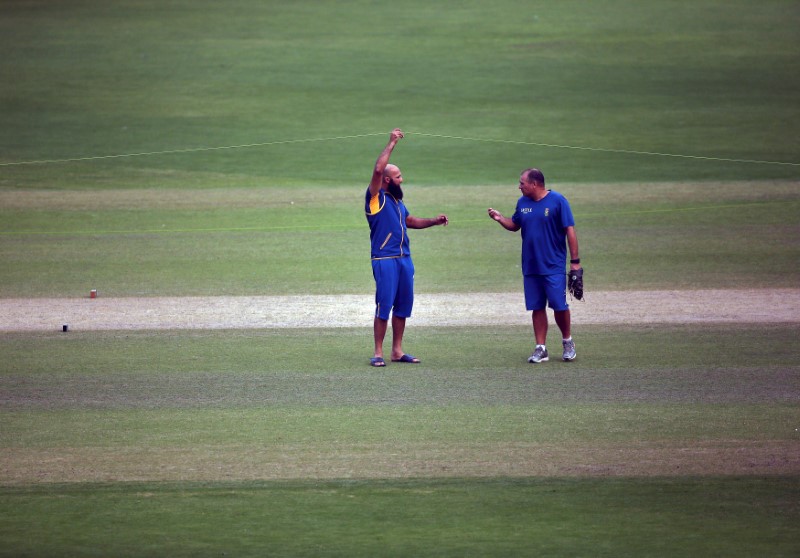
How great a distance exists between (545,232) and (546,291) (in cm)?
60

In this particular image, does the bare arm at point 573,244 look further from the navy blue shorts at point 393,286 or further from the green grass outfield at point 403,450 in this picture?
the navy blue shorts at point 393,286

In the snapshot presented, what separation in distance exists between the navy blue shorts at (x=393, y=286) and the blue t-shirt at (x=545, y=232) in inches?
47.3

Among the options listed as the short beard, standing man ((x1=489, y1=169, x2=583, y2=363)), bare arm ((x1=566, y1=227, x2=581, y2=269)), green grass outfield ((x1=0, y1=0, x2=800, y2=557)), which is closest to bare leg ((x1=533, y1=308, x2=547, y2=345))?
standing man ((x1=489, y1=169, x2=583, y2=363))

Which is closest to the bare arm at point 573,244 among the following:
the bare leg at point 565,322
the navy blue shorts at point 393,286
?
the bare leg at point 565,322

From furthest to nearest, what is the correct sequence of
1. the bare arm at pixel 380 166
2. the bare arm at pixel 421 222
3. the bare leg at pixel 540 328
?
the bare arm at pixel 421 222
the bare leg at pixel 540 328
the bare arm at pixel 380 166

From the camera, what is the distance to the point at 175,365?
1266 cm

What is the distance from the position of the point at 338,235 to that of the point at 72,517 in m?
14.5

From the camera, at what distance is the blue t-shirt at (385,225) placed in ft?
41.7

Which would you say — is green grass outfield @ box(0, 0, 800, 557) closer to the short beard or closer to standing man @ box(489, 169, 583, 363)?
standing man @ box(489, 169, 583, 363)

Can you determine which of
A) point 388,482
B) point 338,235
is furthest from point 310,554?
point 338,235

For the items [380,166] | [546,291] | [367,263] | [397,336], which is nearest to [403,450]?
[397,336]

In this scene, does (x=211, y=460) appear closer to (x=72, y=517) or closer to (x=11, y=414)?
(x=72, y=517)

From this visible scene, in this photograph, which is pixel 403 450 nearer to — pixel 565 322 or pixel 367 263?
pixel 565 322

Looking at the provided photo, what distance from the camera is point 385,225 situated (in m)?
12.7
